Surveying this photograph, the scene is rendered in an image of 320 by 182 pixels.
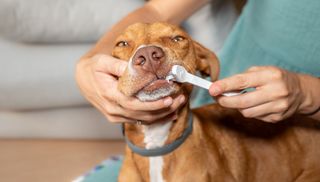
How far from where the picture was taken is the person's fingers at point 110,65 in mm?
978

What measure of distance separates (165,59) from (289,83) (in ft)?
0.85

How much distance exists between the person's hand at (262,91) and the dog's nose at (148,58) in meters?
0.12

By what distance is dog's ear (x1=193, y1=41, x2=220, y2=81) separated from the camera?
1185 millimetres

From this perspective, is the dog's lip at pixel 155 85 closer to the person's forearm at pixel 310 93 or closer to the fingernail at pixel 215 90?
the fingernail at pixel 215 90

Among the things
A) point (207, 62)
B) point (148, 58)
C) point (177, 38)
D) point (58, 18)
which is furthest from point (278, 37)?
point (58, 18)

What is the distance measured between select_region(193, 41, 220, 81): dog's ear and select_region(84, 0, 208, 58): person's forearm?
10.5 inches

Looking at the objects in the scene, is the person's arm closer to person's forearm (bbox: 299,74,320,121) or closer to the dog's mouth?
the dog's mouth

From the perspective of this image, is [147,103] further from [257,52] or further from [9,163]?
[9,163]

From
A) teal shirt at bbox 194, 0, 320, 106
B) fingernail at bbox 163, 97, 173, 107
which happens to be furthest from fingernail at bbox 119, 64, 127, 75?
teal shirt at bbox 194, 0, 320, 106

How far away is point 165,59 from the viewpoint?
925 millimetres

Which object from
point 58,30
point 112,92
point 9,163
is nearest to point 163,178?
point 112,92

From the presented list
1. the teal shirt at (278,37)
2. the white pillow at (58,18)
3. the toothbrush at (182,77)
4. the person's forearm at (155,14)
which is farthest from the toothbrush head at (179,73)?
the white pillow at (58,18)

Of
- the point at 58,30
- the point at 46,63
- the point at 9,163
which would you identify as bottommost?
the point at 9,163

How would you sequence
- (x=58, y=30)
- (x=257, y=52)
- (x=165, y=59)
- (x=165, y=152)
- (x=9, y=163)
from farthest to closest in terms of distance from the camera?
(x=9, y=163) → (x=58, y=30) → (x=257, y=52) → (x=165, y=152) → (x=165, y=59)
